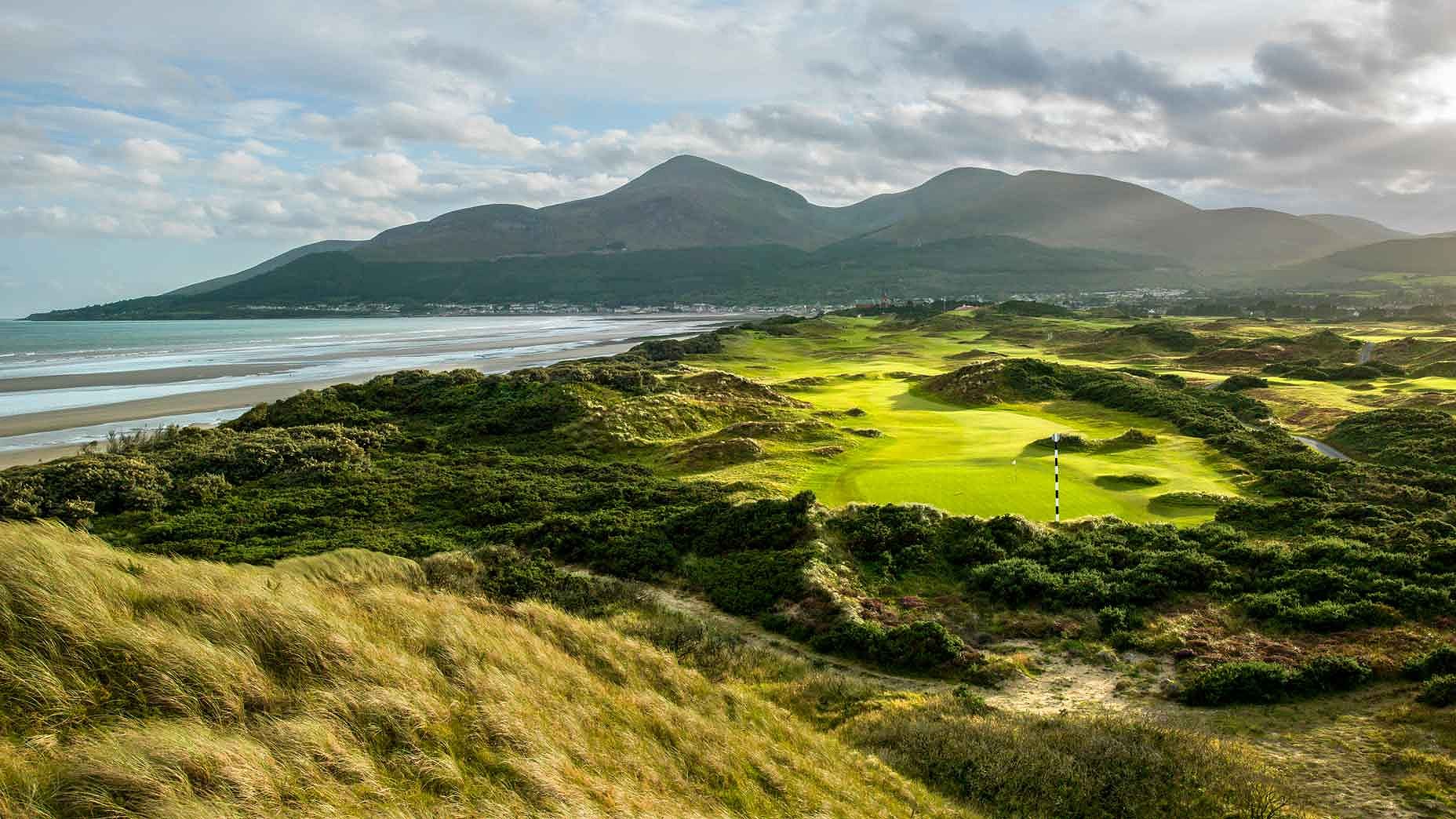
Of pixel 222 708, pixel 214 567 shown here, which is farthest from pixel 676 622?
pixel 222 708

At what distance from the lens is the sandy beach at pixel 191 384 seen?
1605 inches

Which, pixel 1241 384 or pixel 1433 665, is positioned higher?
pixel 1241 384

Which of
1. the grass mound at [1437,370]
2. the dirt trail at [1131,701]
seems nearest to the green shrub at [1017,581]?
the dirt trail at [1131,701]

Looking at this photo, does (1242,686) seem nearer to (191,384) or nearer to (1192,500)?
(1192,500)

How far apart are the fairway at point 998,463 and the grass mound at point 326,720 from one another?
14.8 m

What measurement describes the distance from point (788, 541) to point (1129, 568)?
729 cm

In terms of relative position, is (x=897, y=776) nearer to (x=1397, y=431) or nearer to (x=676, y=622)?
(x=676, y=622)

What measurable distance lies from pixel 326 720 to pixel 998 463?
24.7m

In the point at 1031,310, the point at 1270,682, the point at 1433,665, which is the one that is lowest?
the point at 1270,682

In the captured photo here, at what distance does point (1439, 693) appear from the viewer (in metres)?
10.1

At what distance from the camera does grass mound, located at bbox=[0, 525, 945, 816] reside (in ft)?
16.8

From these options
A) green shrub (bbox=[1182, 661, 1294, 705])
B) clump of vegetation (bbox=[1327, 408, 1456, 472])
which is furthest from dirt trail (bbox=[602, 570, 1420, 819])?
clump of vegetation (bbox=[1327, 408, 1456, 472])

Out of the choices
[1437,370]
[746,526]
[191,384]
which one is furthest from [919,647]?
[191,384]

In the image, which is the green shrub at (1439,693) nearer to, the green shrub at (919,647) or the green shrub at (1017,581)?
the green shrub at (1017,581)
